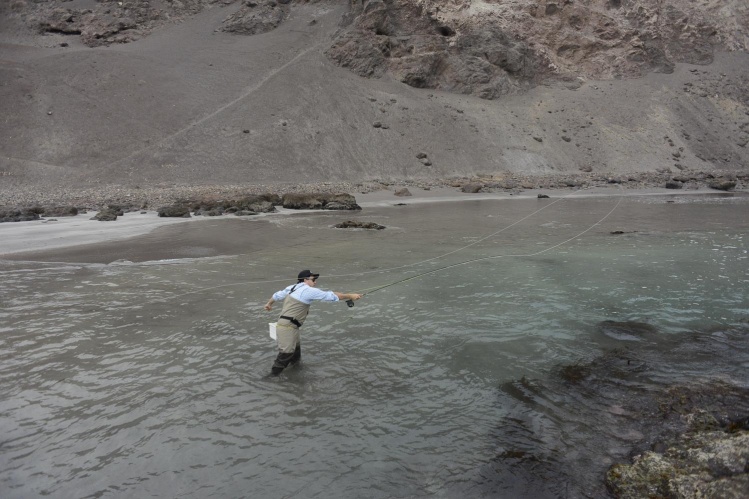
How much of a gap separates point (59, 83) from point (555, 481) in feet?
134

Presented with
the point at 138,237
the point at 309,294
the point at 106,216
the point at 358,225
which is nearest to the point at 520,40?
the point at 358,225

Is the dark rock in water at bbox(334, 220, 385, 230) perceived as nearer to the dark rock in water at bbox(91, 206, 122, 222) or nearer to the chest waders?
the dark rock in water at bbox(91, 206, 122, 222)

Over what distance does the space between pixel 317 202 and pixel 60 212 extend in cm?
992

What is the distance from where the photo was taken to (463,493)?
393 centimetres

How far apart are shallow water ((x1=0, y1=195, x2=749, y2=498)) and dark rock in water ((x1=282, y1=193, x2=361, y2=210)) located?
10.4 metres

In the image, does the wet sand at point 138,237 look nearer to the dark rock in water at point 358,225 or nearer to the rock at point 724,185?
the dark rock in water at point 358,225

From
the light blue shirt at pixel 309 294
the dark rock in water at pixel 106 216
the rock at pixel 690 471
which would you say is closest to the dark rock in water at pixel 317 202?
the dark rock in water at pixel 106 216

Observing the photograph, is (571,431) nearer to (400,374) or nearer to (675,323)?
(400,374)

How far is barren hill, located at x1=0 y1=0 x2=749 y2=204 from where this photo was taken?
105 feet

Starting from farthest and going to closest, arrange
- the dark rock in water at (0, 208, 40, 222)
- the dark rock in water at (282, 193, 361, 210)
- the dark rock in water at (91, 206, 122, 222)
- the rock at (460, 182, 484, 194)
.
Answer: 1. the rock at (460, 182, 484, 194)
2. the dark rock in water at (282, 193, 361, 210)
3. the dark rock in water at (91, 206, 122, 222)
4. the dark rock in water at (0, 208, 40, 222)

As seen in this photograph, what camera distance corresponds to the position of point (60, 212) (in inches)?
740

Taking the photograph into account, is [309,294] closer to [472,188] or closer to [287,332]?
[287,332]

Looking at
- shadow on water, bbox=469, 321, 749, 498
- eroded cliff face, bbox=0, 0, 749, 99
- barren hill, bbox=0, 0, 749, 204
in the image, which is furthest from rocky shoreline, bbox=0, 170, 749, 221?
shadow on water, bbox=469, 321, 749, 498

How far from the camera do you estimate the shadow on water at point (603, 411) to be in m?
4.12
